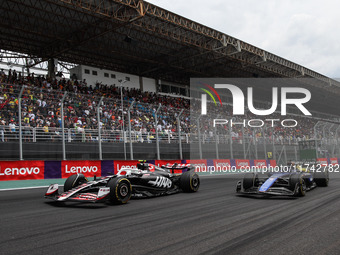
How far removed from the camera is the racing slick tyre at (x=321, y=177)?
10.8 metres

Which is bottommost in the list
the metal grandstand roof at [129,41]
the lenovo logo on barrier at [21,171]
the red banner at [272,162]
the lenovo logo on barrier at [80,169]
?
the red banner at [272,162]

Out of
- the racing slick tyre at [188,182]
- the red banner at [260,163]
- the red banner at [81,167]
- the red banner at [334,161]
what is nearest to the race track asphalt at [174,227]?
the racing slick tyre at [188,182]

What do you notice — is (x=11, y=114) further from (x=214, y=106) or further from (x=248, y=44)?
(x=214, y=106)

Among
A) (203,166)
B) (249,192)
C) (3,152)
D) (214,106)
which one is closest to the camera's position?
(249,192)

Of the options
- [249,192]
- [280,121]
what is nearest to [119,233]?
[249,192]

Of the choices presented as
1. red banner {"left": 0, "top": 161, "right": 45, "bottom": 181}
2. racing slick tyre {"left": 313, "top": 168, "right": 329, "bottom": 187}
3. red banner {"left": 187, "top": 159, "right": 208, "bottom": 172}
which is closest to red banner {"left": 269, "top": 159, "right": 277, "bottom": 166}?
red banner {"left": 187, "top": 159, "right": 208, "bottom": 172}

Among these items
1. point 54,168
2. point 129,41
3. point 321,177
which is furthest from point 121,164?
point 129,41

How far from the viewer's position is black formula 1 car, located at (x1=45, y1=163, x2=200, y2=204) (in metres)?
6.88

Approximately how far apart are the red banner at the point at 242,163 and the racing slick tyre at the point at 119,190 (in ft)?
41.0

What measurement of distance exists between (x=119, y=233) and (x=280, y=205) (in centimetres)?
392

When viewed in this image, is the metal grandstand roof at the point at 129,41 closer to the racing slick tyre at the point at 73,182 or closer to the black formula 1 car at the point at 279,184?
the racing slick tyre at the point at 73,182

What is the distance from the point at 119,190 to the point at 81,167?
6159 millimetres

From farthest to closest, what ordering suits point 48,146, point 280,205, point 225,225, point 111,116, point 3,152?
point 111,116 → point 48,146 → point 3,152 → point 280,205 → point 225,225

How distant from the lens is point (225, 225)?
16.8ft
